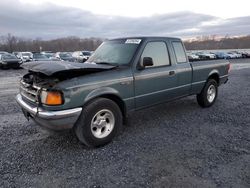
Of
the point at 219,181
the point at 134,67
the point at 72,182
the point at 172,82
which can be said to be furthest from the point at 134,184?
the point at 172,82

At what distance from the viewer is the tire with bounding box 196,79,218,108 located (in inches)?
248

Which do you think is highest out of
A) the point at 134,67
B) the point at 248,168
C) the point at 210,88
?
the point at 134,67

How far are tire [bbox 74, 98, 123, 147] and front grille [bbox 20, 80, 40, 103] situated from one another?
2.77 feet

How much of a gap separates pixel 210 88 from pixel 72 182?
499 cm

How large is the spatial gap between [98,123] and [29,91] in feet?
4.36

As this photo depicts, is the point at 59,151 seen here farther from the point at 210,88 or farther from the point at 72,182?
the point at 210,88

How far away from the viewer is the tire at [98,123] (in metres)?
3.66

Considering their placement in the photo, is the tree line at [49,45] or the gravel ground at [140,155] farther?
the tree line at [49,45]

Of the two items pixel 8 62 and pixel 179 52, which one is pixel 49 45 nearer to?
pixel 8 62

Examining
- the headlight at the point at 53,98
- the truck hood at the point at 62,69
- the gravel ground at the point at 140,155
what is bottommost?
the gravel ground at the point at 140,155

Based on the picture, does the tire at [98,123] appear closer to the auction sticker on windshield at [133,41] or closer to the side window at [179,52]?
the auction sticker on windshield at [133,41]

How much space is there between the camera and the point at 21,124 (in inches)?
201

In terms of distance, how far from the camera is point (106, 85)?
12.6ft

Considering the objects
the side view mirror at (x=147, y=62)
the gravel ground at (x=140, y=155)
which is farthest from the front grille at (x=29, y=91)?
the side view mirror at (x=147, y=62)
